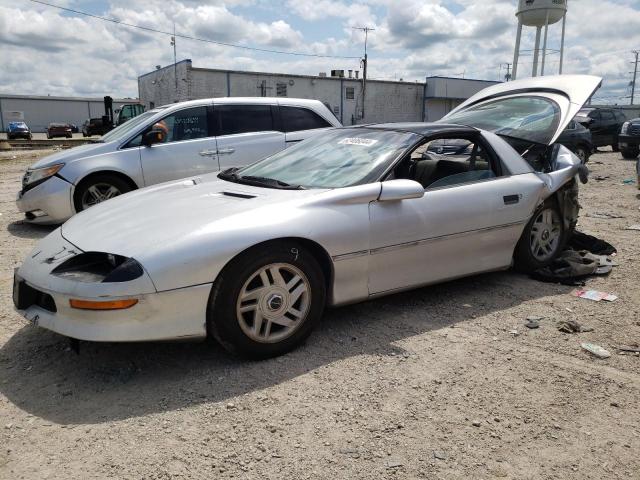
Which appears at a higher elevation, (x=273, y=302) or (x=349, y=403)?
(x=273, y=302)

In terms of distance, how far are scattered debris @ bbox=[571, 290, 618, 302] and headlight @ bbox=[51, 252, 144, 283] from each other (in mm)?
3391

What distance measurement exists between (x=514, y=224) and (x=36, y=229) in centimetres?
570

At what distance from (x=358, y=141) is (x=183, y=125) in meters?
3.75

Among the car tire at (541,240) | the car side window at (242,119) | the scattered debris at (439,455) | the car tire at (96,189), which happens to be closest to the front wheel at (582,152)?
the car side window at (242,119)

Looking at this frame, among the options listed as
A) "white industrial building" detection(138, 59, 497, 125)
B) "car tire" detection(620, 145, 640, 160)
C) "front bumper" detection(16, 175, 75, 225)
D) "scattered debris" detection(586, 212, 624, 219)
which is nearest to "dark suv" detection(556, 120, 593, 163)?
"car tire" detection(620, 145, 640, 160)

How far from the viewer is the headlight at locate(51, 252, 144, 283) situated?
2.69 metres

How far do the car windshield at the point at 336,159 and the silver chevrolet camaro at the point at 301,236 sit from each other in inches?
0.6

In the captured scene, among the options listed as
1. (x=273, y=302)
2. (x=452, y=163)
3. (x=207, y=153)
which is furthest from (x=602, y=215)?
(x=273, y=302)

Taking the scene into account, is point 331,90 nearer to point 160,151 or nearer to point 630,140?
point 630,140

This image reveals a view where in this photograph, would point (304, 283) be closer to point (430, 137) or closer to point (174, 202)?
point (174, 202)

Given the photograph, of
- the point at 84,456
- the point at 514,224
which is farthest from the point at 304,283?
the point at 514,224

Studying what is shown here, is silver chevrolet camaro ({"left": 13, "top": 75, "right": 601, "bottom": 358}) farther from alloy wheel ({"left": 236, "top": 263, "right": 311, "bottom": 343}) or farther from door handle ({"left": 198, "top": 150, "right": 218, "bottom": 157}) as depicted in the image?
door handle ({"left": 198, "top": 150, "right": 218, "bottom": 157})

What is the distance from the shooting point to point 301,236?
3062mm

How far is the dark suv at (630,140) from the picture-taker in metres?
15.5
